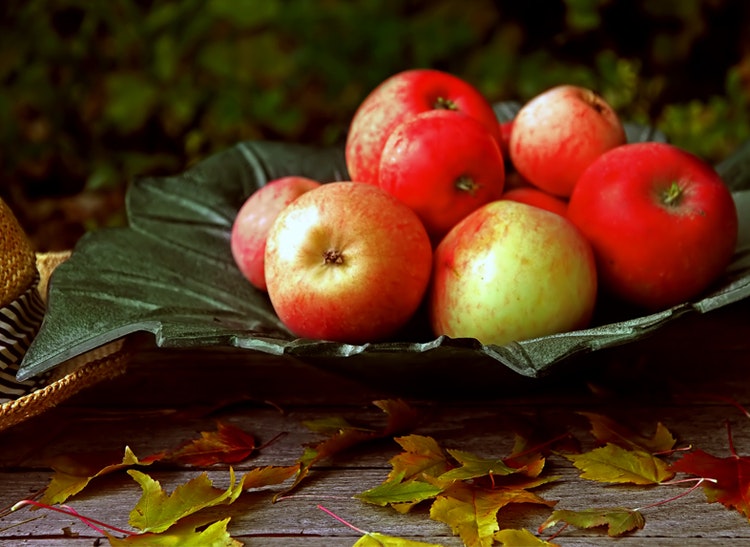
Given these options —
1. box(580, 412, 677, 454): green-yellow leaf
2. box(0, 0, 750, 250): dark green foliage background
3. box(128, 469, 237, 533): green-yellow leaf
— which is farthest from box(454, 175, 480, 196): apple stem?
box(0, 0, 750, 250): dark green foliage background

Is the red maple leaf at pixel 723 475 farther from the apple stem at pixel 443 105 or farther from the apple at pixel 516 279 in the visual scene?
the apple stem at pixel 443 105

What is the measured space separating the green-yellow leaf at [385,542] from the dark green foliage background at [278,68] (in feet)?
4.01

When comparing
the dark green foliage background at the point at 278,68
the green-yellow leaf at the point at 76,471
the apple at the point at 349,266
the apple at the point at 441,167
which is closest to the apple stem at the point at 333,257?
the apple at the point at 349,266

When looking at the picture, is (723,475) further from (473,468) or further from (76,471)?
(76,471)

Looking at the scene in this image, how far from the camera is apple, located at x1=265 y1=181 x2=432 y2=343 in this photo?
27.3 inches

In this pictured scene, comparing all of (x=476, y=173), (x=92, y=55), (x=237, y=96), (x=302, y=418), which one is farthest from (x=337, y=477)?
(x=92, y=55)

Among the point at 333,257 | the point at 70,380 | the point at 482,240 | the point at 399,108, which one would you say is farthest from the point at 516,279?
the point at 70,380

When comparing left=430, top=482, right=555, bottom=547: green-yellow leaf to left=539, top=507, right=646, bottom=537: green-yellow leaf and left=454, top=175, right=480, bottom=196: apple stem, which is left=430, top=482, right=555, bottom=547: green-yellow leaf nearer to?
left=539, top=507, right=646, bottom=537: green-yellow leaf

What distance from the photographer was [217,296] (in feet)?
2.63

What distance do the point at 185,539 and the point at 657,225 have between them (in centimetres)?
46

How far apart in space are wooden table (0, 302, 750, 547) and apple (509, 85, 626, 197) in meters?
0.20

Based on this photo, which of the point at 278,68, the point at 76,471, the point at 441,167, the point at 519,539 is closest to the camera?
the point at 519,539

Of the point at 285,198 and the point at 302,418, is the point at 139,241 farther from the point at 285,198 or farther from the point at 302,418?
the point at 302,418

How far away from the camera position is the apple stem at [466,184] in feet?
2.55
